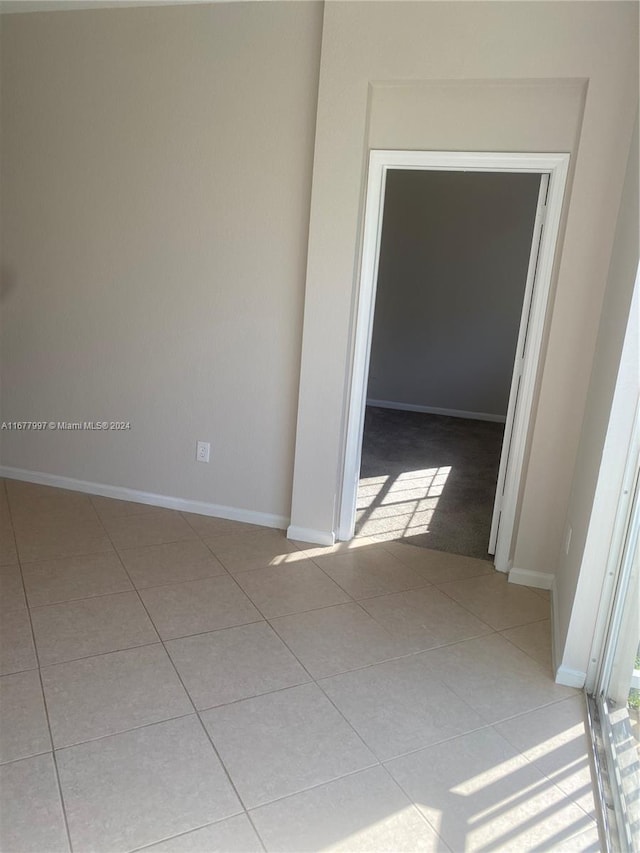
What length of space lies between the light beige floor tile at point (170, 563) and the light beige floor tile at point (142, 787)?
3.13 feet

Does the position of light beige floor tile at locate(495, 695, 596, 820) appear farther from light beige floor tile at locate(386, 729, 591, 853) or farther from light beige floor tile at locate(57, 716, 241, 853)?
light beige floor tile at locate(57, 716, 241, 853)

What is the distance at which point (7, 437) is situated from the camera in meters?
3.75

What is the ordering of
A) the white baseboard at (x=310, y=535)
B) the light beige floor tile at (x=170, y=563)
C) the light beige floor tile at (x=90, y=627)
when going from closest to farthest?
1. the light beige floor tile at (x=90, y=627)
2. the light beige floor tile at (x=170, y=563)
3. the white baseboard at (x=310, y=535)

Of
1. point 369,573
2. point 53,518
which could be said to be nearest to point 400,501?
point 369,573

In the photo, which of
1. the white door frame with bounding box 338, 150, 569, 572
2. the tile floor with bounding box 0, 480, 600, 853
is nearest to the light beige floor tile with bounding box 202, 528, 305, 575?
the tile floor with bounding box 0, 480, 600, 853

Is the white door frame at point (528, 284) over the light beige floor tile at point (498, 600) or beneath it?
over

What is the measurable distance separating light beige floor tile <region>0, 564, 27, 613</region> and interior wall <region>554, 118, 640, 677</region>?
2101 millimetres

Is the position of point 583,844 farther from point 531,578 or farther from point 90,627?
point 90,627

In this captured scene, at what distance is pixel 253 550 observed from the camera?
10.1ft

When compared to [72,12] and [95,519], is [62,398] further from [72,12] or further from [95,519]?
[72,12]

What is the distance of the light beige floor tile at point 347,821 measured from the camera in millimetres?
1494

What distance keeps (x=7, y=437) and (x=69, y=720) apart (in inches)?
94.0

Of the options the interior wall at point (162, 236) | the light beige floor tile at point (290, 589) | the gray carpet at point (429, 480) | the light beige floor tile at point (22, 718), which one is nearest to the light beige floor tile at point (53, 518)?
the interior wall at point (162, 236)

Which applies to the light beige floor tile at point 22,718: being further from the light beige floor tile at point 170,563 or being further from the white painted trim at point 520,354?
the white painted trim at point 520,354
